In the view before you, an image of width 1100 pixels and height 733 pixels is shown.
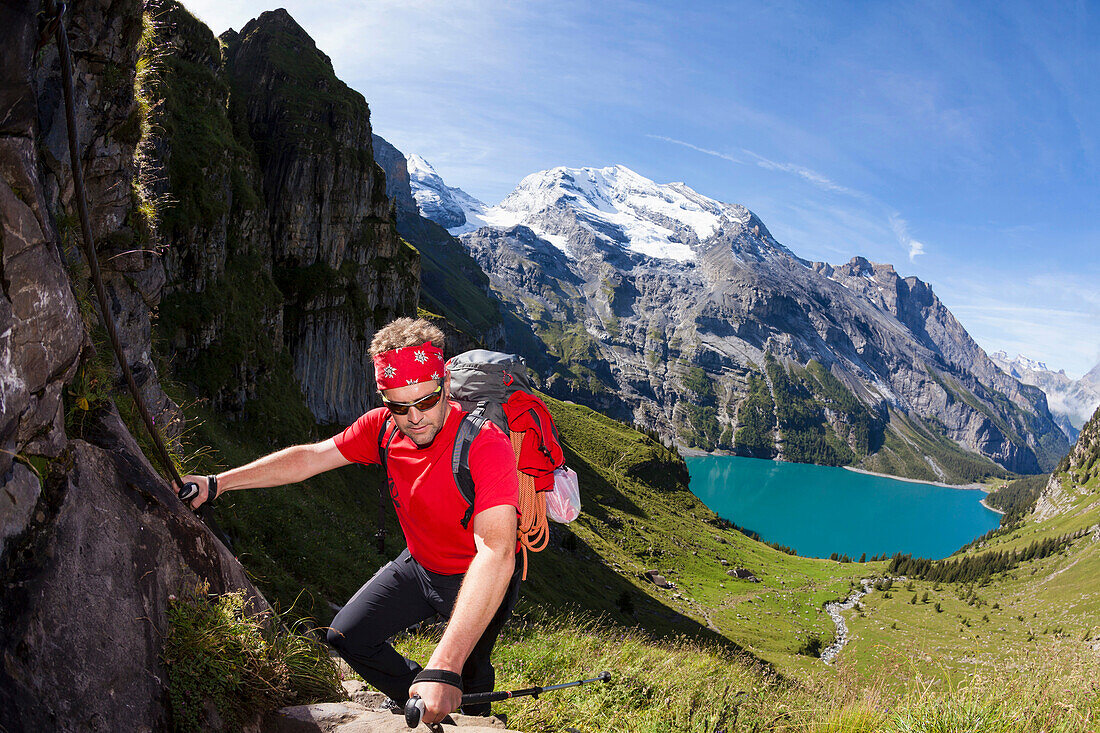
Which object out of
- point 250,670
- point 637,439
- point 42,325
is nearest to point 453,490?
point 250,670

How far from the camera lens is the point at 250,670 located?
15.4 ft

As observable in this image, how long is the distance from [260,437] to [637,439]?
162 metres

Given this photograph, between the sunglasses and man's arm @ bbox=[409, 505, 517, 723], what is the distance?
1.03 m

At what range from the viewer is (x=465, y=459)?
4203 mm

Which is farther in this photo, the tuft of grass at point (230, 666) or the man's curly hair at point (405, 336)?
the man's curly hair at point (405, 336)

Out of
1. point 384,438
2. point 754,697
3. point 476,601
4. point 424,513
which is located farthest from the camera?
point 754,697

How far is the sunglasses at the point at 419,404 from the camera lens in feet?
14.6

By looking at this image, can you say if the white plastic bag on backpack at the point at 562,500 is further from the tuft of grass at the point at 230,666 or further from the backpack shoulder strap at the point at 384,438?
the tuft of grass at the point at 230,666

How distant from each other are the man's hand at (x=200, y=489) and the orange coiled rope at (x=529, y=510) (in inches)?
119

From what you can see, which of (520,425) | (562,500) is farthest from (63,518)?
(562,500)

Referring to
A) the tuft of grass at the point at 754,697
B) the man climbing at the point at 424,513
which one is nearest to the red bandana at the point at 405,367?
the man climbing at the point at 424,513

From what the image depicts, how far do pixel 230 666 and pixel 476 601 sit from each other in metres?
2.55

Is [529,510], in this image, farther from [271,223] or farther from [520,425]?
[271,223]

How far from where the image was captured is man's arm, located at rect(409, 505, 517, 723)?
3371 mm
